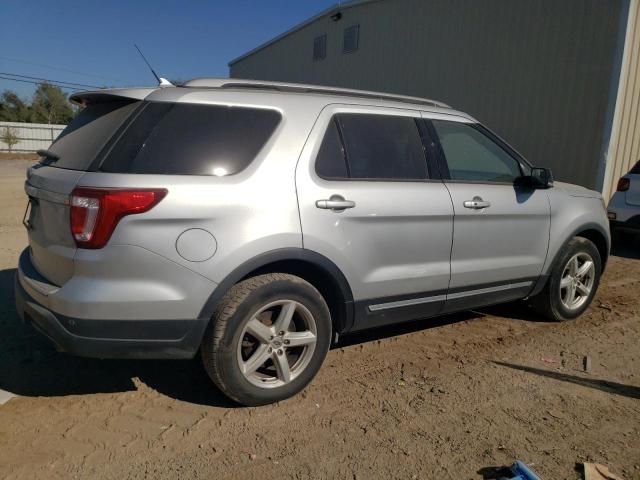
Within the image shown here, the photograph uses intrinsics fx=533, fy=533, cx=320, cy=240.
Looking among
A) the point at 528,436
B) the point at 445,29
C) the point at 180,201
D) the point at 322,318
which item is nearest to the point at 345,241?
the point at 322,318

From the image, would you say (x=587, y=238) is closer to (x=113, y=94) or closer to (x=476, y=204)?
(x=476, y=204)

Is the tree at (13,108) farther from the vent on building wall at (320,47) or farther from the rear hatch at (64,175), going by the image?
the rear hatch at (64,175)

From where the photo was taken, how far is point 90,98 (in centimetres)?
323

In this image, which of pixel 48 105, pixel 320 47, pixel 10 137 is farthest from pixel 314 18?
pixel 48 105

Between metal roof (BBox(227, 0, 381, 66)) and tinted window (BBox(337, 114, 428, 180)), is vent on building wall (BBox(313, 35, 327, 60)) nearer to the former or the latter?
metal roof (BBox(227, 0, 381, 66))

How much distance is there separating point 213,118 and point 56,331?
138cm

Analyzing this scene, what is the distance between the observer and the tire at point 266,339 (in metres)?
2.89

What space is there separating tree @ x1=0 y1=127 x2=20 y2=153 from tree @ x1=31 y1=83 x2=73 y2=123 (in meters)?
13.6

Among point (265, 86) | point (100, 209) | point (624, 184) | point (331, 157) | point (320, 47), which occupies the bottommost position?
point (624, 184)

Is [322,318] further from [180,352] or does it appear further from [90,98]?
[90,98]

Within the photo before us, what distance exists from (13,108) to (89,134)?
2188 inches

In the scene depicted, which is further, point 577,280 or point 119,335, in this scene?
point 577,280

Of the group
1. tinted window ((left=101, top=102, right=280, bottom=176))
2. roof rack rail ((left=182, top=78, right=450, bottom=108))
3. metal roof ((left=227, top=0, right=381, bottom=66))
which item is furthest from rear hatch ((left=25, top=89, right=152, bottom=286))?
metal roof ((left=227, top=0, right=381, bottom=66))

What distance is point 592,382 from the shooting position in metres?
3.61
